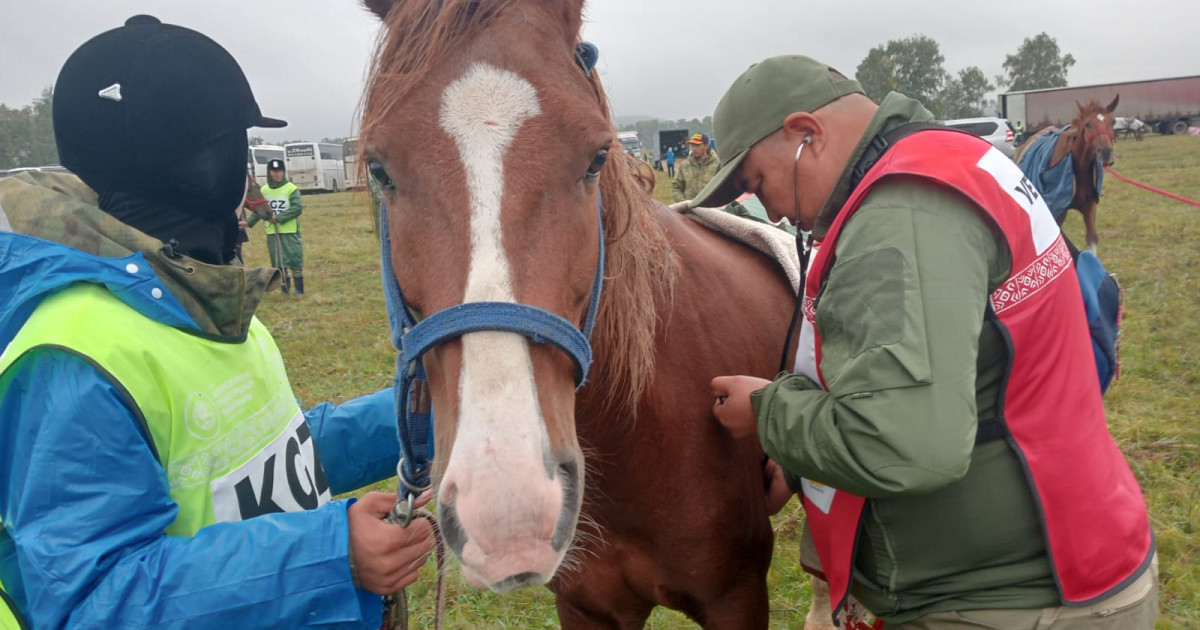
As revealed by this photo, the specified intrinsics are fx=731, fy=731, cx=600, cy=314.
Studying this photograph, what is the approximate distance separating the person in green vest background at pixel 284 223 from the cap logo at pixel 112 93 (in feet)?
32.3

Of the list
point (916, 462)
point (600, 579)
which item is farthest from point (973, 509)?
point (600, 579)

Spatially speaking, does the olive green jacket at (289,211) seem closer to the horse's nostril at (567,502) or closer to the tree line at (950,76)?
the horse's nostril at (567,502)

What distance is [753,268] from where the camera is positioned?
2.71 metres

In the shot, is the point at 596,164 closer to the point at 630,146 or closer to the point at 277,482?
the point at 277,482

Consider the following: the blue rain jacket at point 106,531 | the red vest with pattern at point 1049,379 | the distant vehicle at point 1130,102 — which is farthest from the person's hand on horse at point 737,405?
the distant vehicle at point 1130,102

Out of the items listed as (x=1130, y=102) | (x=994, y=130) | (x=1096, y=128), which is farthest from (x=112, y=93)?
(x=1130, y=102)

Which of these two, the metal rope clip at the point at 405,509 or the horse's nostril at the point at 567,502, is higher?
the horse's nostril at the point at 567,502

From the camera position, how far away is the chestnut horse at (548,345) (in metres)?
1.20

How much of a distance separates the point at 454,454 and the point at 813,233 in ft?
3.38

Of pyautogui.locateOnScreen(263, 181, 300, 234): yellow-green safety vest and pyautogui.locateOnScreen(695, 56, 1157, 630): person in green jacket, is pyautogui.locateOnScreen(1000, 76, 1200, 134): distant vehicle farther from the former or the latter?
pyautogui.locateOnScreen(695, 56, 1157, 630): person in green jacket

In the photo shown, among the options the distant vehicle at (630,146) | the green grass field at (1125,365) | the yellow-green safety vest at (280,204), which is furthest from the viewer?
the yellow-green safety vest at (280,204)

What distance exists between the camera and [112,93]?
5.14 feet

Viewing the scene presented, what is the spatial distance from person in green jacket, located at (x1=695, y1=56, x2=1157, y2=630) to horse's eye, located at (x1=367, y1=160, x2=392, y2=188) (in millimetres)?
857

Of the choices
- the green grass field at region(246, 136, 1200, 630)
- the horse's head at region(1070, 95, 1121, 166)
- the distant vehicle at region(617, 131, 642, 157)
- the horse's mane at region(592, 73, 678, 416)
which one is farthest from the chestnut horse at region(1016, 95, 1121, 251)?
the horse's mane at region(592, 73, 678, 416)
